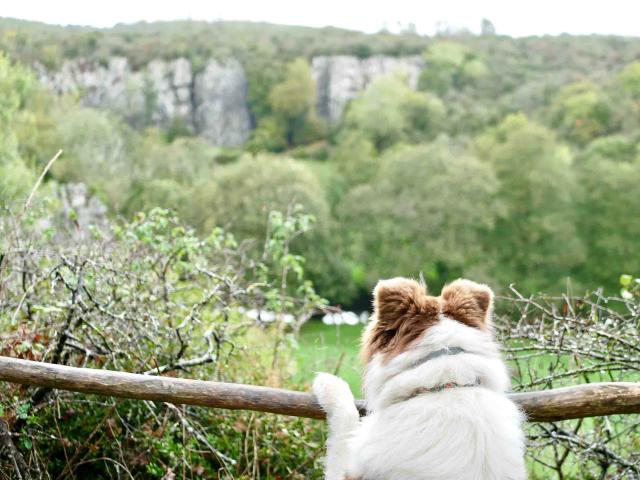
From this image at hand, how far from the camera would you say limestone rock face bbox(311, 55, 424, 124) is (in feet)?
250

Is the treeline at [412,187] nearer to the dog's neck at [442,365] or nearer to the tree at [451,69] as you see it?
the tree at [451,69]

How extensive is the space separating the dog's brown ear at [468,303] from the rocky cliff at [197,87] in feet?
176

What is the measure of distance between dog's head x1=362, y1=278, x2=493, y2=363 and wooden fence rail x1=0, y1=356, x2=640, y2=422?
0.45 meters

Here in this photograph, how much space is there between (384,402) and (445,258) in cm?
3659

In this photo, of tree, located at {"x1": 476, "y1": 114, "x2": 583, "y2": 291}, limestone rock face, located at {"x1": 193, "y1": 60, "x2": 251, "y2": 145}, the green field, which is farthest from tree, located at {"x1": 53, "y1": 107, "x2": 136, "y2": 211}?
the green field

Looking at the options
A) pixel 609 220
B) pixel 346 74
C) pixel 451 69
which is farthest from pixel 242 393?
pixel 346 74

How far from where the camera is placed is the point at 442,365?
10.0 feet

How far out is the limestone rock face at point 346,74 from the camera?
7612 centimetres

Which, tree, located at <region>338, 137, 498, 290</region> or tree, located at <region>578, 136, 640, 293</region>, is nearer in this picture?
tree, located at <region>578, 136, 640, 293</region>

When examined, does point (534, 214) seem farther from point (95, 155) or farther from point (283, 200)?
point (95, 155)

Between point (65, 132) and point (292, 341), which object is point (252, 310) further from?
point (65, 132)

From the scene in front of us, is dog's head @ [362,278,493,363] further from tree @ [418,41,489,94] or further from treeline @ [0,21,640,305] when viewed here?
tree @ [418,41,489,94]

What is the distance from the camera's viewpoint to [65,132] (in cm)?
4406

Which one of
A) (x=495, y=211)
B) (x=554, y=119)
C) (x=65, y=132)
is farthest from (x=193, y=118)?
(x=495, y=211)
